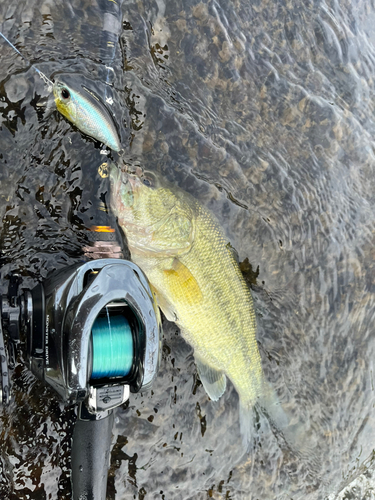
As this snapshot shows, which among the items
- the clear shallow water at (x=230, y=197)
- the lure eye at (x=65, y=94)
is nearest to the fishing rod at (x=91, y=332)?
the clear shallow water at (x=230, y=197)

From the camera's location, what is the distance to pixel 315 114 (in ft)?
10.8

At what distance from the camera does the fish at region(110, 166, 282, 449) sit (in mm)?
2680

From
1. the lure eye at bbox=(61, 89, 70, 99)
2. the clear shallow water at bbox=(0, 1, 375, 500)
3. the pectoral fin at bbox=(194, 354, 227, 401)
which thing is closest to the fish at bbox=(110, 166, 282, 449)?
the pectoral fin at bbox=(194, 354, 227, 401)

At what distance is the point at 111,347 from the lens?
1.82 m

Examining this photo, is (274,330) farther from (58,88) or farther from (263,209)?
(58,88)

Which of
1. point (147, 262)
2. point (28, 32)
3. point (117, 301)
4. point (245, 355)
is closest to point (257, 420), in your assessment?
point (245, 355)

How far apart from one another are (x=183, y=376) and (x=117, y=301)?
1.30 m

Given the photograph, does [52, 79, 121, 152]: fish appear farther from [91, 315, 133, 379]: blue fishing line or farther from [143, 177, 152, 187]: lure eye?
[91, 315, 133, 379]: blue fishing line

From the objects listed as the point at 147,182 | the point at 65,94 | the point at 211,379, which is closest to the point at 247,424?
the point at 211,379

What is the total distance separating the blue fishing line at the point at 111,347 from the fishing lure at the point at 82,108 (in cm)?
116

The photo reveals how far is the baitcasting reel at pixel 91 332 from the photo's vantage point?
1742 mm

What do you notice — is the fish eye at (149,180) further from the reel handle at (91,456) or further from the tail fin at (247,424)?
the tail fin at (247,424)

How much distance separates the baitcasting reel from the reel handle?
0.38 ft

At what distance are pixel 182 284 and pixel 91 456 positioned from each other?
46.6 inches
